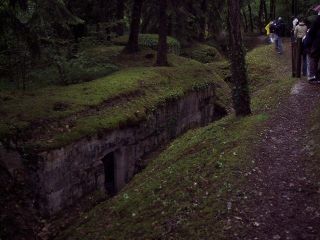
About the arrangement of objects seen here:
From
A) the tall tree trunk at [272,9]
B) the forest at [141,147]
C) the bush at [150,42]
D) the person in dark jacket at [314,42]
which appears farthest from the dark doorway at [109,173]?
the tall tree trunk at [272,9]

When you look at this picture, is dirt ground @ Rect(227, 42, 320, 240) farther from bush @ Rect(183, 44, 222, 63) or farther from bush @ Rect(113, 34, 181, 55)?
bush @ Rect(183, 44, 222, 63)

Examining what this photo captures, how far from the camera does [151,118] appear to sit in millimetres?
15250

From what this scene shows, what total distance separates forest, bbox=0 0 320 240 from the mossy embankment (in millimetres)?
38

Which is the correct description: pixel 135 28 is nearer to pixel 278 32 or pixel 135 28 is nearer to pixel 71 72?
pixel 71 72

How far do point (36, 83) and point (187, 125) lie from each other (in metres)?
6.32

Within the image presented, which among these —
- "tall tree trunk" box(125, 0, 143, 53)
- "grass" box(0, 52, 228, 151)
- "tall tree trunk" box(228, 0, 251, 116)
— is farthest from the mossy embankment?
"tall tree trunk" box(125, 0, 143, 53)

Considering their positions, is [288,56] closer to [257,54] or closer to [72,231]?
[257,54]

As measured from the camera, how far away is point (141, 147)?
14.7m

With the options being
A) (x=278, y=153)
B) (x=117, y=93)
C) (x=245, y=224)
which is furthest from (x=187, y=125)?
(x=245, y=224)

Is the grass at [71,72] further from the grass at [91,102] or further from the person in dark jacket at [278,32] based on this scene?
the person in dark jacket at [278,32]

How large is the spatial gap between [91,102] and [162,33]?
6565mm

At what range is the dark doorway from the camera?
1330 cm

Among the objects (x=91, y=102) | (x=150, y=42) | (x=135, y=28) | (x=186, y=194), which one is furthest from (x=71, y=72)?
(x=186, y=194)

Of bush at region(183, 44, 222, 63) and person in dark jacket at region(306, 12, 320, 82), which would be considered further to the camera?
bush at region(183, 44, 222, 63)
